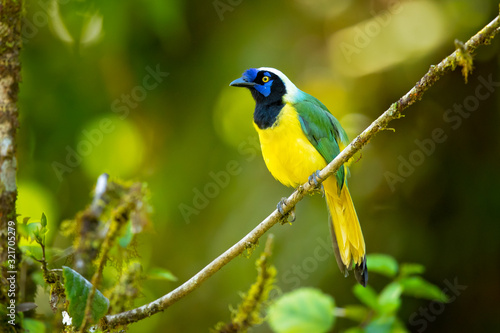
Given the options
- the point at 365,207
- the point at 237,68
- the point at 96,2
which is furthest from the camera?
the point at 237,68

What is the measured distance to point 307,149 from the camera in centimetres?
329

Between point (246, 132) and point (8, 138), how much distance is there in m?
3.68

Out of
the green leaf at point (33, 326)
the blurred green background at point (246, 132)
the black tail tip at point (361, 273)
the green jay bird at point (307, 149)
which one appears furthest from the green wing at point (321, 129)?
the green leaf at point (33, 326)

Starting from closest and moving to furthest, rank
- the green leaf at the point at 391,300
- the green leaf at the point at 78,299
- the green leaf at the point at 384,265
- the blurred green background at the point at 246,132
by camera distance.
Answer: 1. the green leaf at the point at 78,299
2. the green leaf at the point at 391,300
3. the green leaf at the point at 384,265
4. the blurred green background at the point at 246,132

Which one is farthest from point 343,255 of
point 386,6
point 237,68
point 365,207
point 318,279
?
point 386,6

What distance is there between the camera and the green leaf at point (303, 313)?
2.86 m

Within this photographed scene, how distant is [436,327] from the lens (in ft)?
14.6

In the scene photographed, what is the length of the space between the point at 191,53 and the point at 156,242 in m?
1.99

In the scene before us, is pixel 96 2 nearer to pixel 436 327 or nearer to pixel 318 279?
pixel 318 279

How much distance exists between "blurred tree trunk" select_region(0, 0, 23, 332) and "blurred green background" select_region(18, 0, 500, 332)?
7.35 feet

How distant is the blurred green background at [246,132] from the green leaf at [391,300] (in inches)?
60.5

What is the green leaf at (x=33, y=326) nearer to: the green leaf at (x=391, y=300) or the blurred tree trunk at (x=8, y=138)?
the blurred tree trunk at (x=8, y=138)

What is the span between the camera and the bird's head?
3.58m

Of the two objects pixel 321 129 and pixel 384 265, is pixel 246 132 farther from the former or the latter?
pixel 384 265
